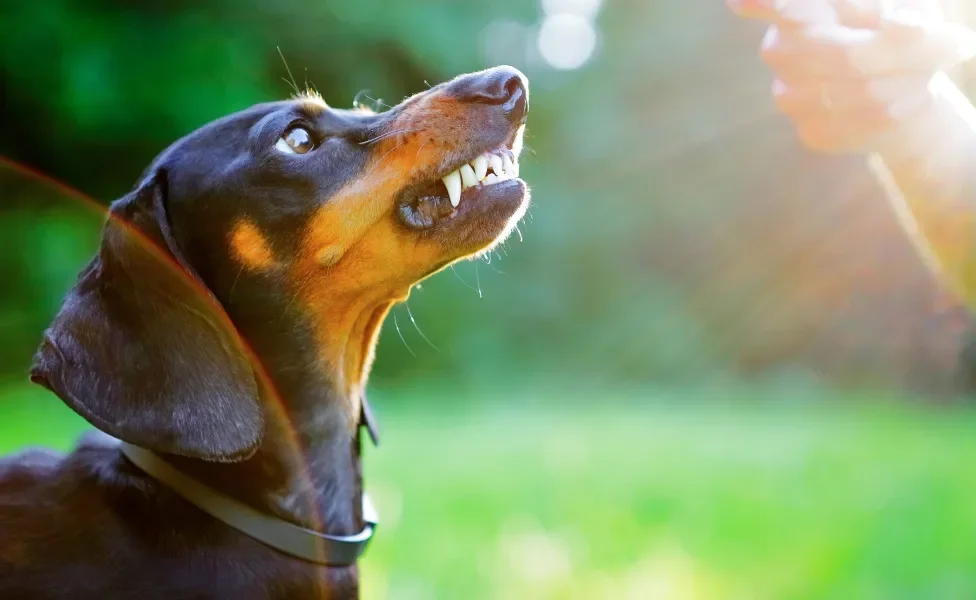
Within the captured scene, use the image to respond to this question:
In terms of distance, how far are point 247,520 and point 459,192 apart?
1.04m

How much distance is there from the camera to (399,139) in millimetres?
2775

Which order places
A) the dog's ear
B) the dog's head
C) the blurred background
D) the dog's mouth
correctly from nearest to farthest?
the dog's ear < the dog's head < the dog's mouth < the blurred background

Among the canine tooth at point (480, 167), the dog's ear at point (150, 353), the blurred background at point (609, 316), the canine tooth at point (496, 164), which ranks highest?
the blurred background at point (609, 316)

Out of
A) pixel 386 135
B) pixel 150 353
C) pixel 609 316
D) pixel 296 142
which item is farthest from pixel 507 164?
pixel 609 316

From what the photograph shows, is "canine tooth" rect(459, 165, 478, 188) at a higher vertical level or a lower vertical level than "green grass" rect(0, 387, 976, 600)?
lower

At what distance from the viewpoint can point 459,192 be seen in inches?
110

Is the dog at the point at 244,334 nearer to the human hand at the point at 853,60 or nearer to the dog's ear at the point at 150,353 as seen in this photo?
the dog's ear at the point at 150,353

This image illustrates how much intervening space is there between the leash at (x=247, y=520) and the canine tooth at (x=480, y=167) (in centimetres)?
106

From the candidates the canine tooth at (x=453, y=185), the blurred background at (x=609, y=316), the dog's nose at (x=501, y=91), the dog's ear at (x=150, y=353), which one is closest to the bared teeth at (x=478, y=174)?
the canine tooth at (x=453, y=185)

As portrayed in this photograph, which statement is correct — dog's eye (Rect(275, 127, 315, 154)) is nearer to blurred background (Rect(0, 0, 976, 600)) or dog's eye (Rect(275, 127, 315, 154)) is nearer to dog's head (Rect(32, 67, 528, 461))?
dog's head (Rect(32, 67, 528, 461))

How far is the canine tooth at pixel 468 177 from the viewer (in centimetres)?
279

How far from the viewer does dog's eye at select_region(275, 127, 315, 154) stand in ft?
9.16

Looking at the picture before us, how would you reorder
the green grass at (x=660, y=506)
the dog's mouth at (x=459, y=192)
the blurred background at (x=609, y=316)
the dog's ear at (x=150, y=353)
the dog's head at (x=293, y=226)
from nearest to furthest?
the dog's ear at (x=150, y=353), the dog's head at (x=293, y=226), the dog's mouth at (x=459, y=192), the green grass at (x=660, y=506), the blurred background at (x=609, y=316)

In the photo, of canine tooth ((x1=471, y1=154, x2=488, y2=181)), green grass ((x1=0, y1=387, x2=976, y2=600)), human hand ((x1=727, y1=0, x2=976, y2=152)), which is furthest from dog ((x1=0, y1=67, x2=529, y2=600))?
green grass ((x1=0, y1=387, x2=976, y2=600))
